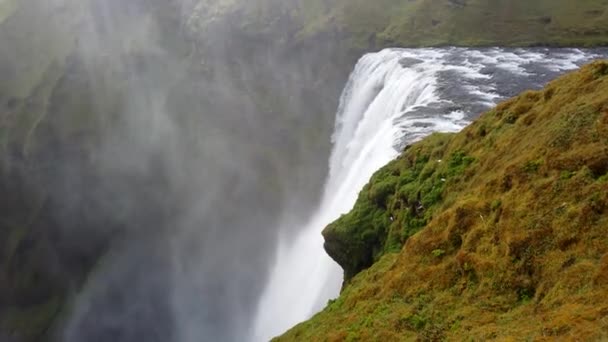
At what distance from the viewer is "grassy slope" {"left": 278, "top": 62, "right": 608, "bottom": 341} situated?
12.8 m

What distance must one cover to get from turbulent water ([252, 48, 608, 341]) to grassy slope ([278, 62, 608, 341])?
48.1 ft

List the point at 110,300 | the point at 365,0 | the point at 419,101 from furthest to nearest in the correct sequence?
the point at 365,0, the point at 110,300, the point at 419,101

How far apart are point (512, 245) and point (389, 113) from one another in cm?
3851

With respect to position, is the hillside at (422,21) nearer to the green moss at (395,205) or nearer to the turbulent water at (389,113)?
the turbulent water at (389,113)

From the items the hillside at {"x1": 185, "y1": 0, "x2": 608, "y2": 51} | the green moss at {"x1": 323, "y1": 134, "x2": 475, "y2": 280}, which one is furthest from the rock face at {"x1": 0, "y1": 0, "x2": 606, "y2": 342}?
the green moss at {"x1": 323, "y1": 134, "x2": 475, "y2": 280}

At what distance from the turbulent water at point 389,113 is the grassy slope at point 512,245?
1465 centimetres

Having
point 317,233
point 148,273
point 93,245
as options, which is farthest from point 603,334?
point 93,245

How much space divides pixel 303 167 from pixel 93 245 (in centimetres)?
4392

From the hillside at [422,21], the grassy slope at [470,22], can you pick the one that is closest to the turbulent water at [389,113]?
the grassy slope at [470,22]

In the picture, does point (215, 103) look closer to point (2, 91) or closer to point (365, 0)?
point (365, 0)

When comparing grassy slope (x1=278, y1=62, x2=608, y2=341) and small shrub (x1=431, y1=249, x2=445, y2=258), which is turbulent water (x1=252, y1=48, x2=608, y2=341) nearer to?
grassy slope (x1=278, y1=62, x2=608, y2=341)

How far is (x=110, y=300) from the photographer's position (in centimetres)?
8288

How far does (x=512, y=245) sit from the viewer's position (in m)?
14.9

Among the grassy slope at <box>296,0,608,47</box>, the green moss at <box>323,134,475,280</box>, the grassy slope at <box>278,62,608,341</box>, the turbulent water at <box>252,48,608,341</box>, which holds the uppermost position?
the grassy slope at <box>296,0,608,47</box>
